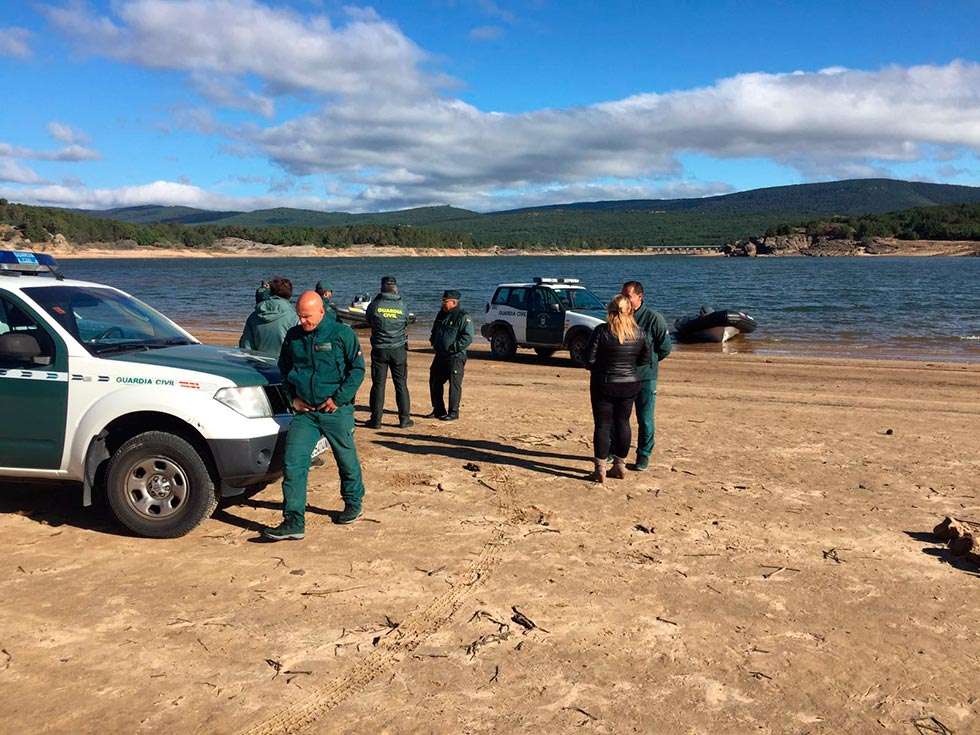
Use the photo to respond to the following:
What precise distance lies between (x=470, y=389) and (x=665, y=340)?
5.89 meters

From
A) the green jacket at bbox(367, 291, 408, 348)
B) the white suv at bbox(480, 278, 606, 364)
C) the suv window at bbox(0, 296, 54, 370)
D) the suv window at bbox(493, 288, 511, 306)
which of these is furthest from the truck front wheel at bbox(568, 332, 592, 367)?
the suv window at bbox(0, 296, 54, 370)

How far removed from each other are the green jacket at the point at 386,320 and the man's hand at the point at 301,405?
12.1 feet

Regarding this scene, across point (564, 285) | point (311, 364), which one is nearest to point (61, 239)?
point (564, 285)

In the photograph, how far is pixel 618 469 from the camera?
7453mm

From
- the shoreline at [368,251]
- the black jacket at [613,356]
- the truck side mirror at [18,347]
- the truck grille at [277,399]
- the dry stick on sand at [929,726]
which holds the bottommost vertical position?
the dry stick on sand at [929,726]

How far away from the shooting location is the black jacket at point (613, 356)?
715 centimetres

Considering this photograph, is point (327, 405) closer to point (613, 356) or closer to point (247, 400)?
point (247, 400)

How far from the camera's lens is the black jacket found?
7.15 meters

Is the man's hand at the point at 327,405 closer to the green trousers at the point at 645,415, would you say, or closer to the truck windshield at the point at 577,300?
the green trousers at the point at 645,415

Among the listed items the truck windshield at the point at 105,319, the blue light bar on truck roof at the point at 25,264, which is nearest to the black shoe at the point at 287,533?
the truck windshield at the point at 105,319

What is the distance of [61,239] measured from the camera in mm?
144250

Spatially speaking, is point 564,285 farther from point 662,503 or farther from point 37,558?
point 37,558

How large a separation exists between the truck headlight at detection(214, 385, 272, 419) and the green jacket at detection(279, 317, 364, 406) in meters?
0.23

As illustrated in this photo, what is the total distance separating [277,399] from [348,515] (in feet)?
3.49
